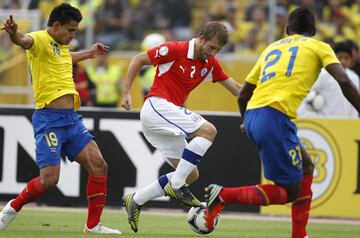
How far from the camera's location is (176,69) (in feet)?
35.0

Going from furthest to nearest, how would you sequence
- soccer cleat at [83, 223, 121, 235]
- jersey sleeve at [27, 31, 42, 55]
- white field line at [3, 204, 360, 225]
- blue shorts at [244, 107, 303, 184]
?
white field line at [3, 204, 360, 225] → soccer cleat at [83, 223, 121, 235] → jersey sleeve at [27, 31, 42, 55] → blue shorts at [244, 107, 303, 184]

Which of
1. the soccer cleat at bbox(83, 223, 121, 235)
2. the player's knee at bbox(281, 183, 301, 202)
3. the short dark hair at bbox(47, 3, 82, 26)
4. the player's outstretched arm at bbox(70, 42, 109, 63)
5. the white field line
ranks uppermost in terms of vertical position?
the short dark hair at bbox(47, 3, 82, 26)

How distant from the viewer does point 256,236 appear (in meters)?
10.9

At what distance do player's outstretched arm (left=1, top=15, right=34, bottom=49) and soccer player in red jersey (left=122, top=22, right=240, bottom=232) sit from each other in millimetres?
1147

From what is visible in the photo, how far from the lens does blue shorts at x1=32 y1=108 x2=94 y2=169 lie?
10172mm

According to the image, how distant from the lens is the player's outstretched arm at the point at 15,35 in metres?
9.47

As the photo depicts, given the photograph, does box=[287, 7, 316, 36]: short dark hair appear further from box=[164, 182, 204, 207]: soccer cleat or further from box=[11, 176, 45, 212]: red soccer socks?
box=[11, 176, 45, 212]: red soccer socks

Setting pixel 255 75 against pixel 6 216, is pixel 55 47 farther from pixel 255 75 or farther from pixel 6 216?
pixel 255 75

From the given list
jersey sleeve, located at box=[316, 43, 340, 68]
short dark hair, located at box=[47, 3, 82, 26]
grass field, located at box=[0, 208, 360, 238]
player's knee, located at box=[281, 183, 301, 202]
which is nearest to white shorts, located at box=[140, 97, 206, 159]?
grass field, located at box=[0, 208, 360, 238]

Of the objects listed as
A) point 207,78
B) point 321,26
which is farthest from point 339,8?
point 207,78

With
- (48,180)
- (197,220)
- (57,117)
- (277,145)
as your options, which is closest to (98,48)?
(57,117)

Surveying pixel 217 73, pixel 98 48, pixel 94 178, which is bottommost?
pixel 94 178

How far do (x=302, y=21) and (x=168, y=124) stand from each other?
2.28m

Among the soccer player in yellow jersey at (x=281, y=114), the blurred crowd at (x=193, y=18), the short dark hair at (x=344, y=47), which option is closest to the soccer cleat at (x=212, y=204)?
the soccer player in yellow jersey at (x=281, y=114)
